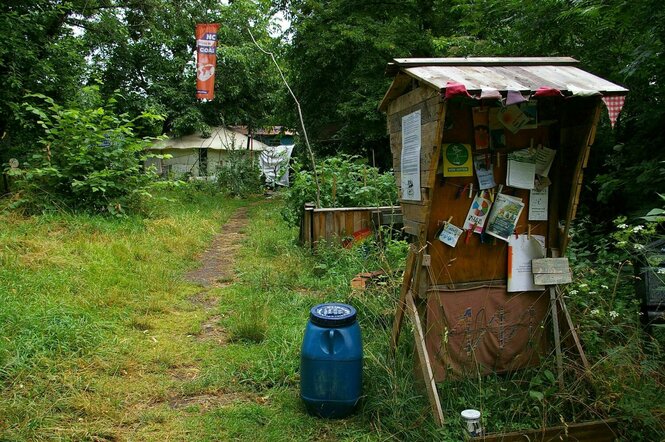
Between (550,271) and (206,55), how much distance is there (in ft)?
44.7

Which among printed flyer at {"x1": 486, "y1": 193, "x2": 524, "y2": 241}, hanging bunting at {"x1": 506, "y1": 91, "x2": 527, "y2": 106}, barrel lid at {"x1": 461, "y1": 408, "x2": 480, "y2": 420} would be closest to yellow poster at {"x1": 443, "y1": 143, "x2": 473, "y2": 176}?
printed flyer at {"x1": 486, "y1": 193, "x2": 524, "y2": 241}

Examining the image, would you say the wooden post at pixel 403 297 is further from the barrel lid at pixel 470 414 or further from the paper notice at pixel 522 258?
the barrel lid at pixel 470 414

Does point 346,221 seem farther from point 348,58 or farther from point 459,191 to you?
point 348,58

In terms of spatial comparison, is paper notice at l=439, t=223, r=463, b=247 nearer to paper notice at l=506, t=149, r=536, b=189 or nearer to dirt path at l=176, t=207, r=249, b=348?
paper notice at l=506, t=149, r=536, b=189

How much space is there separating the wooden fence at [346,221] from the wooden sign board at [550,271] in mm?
3724

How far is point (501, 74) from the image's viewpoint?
2.81 meters

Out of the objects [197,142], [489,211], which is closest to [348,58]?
[197,142]

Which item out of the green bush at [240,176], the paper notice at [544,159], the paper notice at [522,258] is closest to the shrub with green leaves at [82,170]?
the paper notice at [522,258]

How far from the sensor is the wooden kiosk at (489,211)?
2.91 meters

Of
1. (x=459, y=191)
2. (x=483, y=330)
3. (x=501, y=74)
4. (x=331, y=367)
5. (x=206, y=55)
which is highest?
(x=206, y=55)

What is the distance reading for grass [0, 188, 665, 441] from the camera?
2822 millimetres

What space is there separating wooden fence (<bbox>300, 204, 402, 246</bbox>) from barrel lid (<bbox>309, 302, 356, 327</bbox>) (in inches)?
140

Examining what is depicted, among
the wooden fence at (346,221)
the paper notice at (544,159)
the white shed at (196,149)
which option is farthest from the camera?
the white shed at (196,149)

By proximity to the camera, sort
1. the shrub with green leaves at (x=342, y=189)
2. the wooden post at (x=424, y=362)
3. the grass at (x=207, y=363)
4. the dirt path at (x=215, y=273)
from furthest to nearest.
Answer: the shrub with green leaves at (x=342, y=189) → the dirt path at (x=215, y=273) → the grass at (x=207, y=363) → the wooden post at (x=424, y=362)
